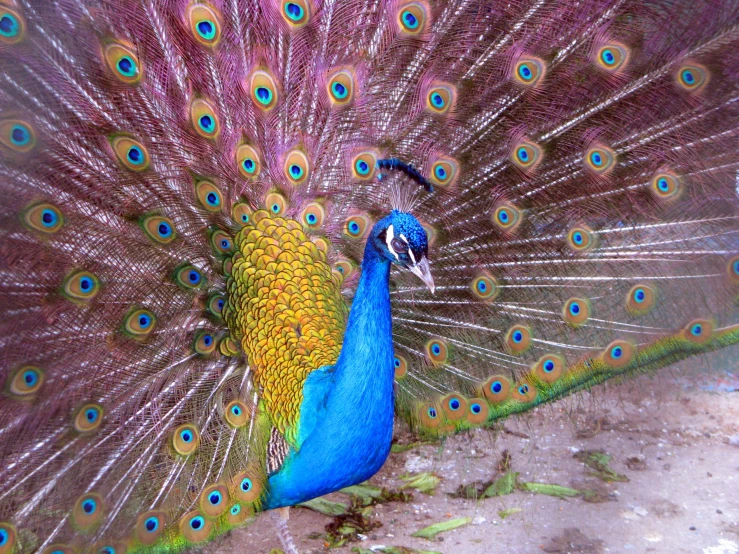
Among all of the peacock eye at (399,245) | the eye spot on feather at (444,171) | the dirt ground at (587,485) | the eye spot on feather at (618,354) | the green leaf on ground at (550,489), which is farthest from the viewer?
the green leaf on ground at (550,489)

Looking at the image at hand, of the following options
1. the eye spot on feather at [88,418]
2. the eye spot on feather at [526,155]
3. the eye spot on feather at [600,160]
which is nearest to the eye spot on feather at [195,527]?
the eye spot on feather at [88,418]

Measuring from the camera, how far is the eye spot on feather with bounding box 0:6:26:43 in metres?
1.64

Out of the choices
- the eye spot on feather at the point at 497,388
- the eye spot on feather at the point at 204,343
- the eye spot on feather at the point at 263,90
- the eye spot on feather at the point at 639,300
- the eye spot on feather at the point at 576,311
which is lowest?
the eye spot on feather at the point at 204,343

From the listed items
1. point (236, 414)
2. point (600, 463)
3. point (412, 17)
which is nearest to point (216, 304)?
point (236, 414)

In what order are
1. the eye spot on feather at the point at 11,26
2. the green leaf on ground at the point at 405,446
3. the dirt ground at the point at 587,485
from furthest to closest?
the green leaf on ground at the point at 405,446
the dirt ground at the point at 587,485
the eye spot on feather at the point at 11,26

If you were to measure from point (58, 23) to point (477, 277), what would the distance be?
1.61 m

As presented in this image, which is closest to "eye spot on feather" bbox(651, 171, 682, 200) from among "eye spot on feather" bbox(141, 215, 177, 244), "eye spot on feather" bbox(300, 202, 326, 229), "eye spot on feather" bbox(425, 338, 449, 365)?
"eye spot on feather" bbox(425, 338, 449, 365)

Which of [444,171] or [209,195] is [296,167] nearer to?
[209,195]

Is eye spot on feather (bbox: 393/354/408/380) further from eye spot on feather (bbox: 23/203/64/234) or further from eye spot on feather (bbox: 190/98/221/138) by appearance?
eye spot on feather (bbox: 23/203/64/234)

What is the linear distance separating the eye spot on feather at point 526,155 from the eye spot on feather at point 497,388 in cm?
81

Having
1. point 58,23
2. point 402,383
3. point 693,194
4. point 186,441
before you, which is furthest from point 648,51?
point 186,441

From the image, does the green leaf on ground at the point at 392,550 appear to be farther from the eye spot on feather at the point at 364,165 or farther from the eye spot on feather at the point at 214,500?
the eye spot on feather at the point at 364,165

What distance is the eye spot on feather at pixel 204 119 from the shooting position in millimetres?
2066

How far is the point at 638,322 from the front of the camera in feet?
8.03
